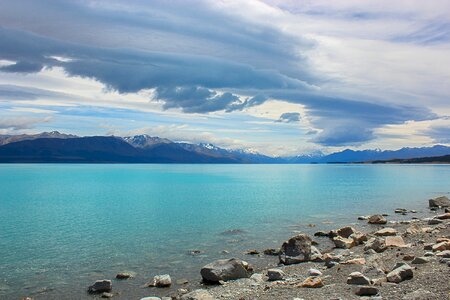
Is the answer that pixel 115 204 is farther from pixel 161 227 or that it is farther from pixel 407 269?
pixel 407 269

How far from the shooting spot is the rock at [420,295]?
50.3ft

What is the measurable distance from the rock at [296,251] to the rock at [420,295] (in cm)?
1250

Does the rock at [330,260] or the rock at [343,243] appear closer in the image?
the rock at [330,260]

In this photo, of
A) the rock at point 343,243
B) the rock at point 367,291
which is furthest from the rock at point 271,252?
the rock at point 367,291

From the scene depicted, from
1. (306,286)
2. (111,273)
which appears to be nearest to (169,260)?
(111,273)

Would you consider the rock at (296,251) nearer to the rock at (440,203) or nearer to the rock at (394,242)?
the rock at (394,242)

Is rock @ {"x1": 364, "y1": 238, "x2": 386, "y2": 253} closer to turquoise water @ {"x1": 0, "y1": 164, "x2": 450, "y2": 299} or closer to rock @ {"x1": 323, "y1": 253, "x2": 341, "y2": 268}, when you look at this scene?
rock @ {"x1": 323, "y1": 253, "x2": 341, "y2": 268}

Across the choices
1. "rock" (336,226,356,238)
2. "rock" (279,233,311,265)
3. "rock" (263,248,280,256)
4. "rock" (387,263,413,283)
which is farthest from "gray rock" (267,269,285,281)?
"rock" (336,226,356,238)

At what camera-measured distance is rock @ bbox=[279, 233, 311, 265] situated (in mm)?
28033

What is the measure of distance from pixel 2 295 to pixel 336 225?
34499mm

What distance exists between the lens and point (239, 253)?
104 feet

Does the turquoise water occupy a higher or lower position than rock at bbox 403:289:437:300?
lower

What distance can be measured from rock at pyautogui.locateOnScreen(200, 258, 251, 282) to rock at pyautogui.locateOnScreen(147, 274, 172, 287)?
6.48 feet

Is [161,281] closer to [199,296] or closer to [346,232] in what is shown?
[199,296]
